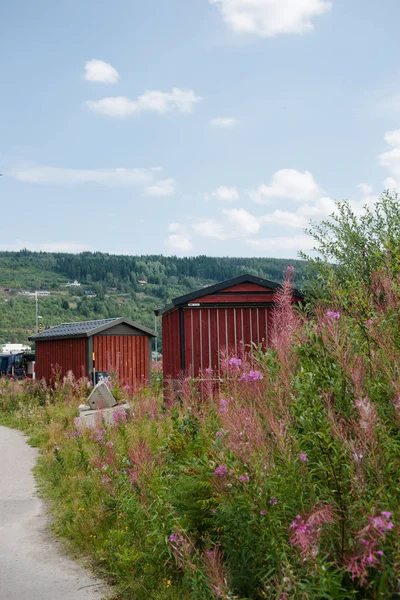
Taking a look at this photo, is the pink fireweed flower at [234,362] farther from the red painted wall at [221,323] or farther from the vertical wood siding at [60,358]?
the vertical wood siding at [60,358]

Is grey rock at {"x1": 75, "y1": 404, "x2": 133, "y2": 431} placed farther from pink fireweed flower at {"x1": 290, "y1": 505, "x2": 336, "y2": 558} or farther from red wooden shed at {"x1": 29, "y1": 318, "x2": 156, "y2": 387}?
pink fireweed flower at {"x1": 290, "y1": 505, "x2": 336, "y2": 558}

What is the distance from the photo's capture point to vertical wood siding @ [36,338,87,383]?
2073cm

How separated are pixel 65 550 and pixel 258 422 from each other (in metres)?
3.37

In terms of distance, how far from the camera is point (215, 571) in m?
3.40

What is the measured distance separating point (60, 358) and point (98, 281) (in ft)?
330

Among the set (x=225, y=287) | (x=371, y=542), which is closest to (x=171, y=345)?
(x=225, y=287)

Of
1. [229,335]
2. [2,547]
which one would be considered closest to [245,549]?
[2,547]

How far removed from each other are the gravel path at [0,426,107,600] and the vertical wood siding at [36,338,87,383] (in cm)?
1123

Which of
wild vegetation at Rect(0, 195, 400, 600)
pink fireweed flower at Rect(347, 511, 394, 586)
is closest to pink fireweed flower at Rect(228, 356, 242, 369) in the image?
wild vegetation at Rect(0, 195, 400, 600)

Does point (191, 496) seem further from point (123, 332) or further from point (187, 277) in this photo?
point (187, 277)

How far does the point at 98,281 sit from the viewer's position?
121875 mm

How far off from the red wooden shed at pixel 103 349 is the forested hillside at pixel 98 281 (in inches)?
2542

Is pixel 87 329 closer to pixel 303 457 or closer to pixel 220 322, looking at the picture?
pixel 220 322

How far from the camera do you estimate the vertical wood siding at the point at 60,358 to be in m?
20.7
